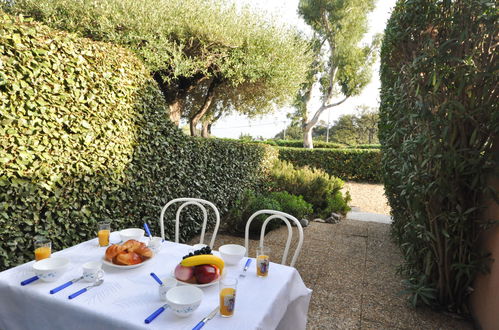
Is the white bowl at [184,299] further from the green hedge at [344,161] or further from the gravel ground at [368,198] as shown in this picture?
the green hedge at [344,161]

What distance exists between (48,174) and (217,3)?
5.59 meters

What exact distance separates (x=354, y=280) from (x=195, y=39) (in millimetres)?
5572

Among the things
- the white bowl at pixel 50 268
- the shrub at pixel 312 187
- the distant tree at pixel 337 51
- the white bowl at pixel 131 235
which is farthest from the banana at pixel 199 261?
the distant tree at pixel 337 51

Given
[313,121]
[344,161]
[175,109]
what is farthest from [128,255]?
[313,121]

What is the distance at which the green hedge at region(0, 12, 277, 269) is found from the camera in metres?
2.35

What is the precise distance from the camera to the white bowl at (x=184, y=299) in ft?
4.17

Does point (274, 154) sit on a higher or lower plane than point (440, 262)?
higher

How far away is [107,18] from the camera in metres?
5.67

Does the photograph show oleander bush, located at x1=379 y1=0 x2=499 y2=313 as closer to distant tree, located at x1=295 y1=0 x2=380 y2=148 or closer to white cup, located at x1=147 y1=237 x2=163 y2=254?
white cup, located at x1=147 y1=237 x2=163 y2=254

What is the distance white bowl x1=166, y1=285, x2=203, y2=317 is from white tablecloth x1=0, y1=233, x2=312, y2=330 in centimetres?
4

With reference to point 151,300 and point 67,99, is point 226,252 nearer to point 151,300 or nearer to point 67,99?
point 151,300

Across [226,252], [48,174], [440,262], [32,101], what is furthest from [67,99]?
[440,262]

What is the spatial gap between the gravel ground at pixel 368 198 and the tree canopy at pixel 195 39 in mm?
3719

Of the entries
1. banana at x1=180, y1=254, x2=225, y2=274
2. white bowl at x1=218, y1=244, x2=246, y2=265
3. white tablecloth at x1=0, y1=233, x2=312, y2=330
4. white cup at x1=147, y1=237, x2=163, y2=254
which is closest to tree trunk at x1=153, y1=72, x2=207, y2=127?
white cup at x1=147, y1=237, x2=163, y2=254
